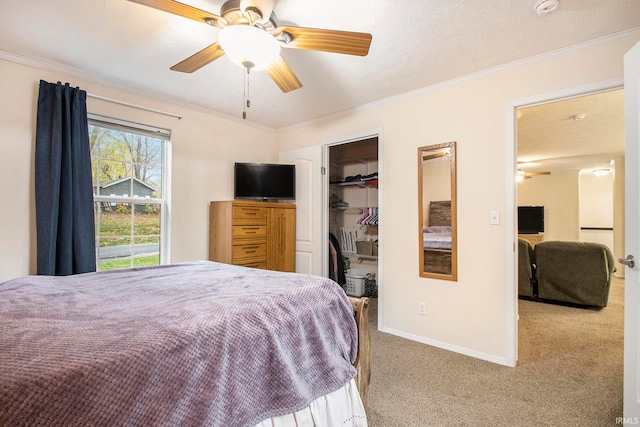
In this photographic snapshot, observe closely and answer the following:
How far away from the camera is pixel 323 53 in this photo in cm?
233

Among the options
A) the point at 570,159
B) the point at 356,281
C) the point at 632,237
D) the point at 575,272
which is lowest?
the point at 356,281

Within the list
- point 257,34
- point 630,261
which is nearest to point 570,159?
point 630,261

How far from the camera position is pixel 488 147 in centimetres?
260

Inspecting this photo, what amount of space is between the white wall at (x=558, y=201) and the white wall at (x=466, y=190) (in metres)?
6.39

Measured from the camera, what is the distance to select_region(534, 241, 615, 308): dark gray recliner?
12.6ft

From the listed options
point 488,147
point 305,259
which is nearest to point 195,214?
point 305,259

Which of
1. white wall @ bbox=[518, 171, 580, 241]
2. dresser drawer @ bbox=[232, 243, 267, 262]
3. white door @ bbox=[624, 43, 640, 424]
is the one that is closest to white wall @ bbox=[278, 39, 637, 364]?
white door @ bbox=[624, 43, 640, 424]

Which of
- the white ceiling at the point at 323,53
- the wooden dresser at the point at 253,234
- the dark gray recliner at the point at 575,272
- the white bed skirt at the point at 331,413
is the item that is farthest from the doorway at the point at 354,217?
the white bed skirt at the point at 331,413

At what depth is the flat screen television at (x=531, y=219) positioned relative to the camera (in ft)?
24.7

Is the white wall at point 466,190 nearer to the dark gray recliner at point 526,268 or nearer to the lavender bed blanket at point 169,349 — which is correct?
the lavender bed blanket at point 169,349

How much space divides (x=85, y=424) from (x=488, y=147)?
2889 mm

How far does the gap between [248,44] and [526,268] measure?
14.6 feet

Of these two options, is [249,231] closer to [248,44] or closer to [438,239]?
[438,239]

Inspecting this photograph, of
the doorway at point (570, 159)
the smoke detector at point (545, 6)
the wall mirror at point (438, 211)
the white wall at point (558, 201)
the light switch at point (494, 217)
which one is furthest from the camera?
the white wall at point (558, 201)
